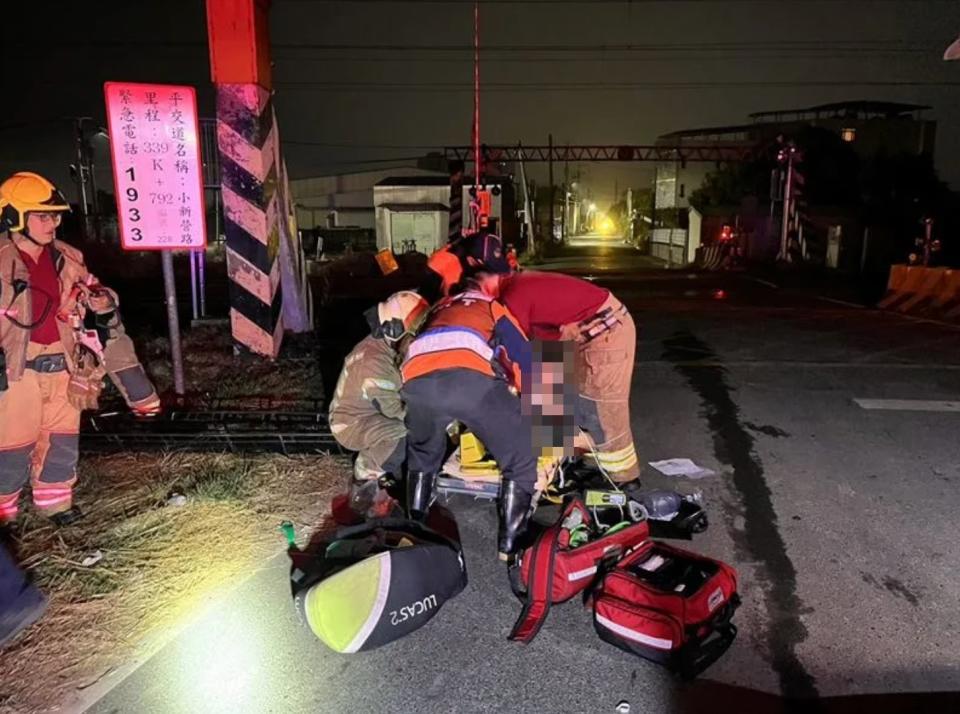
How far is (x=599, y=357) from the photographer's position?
4391mm

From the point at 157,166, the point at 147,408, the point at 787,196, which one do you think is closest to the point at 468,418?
the point at 147,408

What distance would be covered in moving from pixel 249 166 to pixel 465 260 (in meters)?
3.90

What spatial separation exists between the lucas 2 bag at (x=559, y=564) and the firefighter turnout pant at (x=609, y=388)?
1.08m

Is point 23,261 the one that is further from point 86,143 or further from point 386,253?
point 86,143

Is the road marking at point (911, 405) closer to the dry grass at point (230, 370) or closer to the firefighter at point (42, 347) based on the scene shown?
the dry grass at point (230, 370)

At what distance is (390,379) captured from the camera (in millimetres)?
4156

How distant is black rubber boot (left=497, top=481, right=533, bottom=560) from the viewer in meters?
3.51

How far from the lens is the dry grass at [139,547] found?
9.29 feet

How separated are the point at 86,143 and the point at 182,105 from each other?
64.0ft

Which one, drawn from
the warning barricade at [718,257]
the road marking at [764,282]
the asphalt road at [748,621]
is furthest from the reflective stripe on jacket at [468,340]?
the warning barricade at [718,257]

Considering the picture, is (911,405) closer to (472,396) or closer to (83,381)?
(472,396)

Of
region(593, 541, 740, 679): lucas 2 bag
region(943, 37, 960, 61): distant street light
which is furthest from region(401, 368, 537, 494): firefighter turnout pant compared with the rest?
region(943, 37, 960, 61): distant street light

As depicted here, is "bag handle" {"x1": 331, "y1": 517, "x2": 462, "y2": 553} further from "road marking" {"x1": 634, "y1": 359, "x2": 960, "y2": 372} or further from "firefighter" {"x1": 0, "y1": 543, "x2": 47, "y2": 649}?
"road marking" {"x1": 634, "y1": 359, "x2": 960, "y2": 372}

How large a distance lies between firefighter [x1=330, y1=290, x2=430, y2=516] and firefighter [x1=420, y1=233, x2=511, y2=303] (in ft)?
0.75
